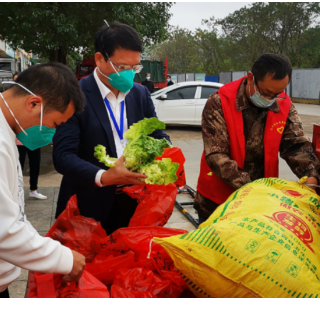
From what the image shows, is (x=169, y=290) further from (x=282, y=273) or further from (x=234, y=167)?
(x=234, y=167)

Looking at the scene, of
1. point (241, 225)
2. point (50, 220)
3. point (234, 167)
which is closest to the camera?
point (241, 225)

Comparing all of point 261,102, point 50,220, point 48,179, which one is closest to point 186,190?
point 50,220

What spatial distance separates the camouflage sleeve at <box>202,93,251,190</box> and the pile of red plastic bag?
254 mm

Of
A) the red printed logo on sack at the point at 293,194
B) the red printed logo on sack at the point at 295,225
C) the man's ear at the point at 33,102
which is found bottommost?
the red printed logo on sack at the point at 295,225

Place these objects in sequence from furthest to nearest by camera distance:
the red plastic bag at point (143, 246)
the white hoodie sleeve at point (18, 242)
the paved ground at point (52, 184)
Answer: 1. the paved ground at point (52, 184)
2. the red plastic bag at point (143, 246)
3. the white hoodie sleeve at point (18, 242)

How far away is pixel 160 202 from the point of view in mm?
1852

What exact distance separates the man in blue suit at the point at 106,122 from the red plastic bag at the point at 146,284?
613mm

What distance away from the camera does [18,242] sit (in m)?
1.14

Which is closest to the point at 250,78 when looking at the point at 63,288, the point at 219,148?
the point at 219,148

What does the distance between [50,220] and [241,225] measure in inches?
146

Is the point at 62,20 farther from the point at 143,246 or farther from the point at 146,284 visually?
the point at 146,284

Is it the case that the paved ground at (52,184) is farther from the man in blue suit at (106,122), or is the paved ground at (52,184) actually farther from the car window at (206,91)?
the man in blue suit at (106,122)

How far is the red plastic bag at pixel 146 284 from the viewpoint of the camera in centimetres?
139

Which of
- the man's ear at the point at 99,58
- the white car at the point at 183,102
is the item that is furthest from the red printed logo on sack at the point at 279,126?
the white car at the point at 183,102
